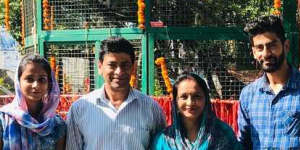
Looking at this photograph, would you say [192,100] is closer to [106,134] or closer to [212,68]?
[106,134]

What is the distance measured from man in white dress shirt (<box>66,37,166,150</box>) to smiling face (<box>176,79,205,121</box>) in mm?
284

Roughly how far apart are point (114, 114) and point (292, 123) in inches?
44.7

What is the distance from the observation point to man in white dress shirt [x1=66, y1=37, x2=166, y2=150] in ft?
9.27

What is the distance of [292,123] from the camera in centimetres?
269

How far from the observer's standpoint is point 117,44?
2898mm

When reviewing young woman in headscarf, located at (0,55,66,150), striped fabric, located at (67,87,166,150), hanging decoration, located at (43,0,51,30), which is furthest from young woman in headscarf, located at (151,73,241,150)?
hanging decoration, located at (43,0,51,30)

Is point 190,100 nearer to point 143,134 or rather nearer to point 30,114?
point 143,134

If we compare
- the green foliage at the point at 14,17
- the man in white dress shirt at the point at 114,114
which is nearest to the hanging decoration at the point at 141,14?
the man in white dress shirt at the point at 114,114

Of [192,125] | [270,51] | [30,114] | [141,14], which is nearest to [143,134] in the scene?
[192,125]

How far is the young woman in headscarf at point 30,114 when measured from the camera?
272cm

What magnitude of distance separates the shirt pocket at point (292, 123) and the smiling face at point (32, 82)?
156 cm

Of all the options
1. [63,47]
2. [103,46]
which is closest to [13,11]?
[63,47]

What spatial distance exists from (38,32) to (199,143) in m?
4.14

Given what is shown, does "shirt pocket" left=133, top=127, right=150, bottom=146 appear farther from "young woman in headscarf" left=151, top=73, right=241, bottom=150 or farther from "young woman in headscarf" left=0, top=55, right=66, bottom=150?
"young woman in headscarf" left=0, top=55, right=66, bottom=150
